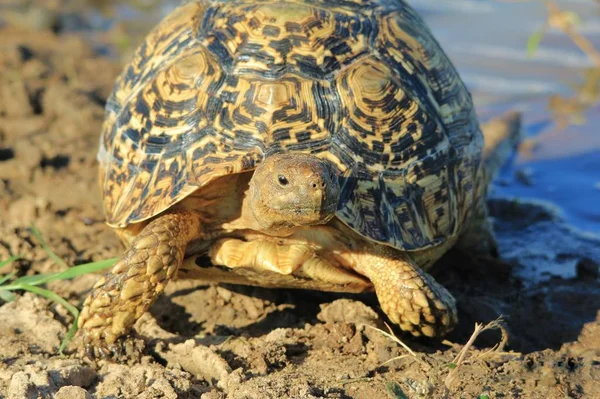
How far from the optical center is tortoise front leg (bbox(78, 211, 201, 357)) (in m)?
3.55

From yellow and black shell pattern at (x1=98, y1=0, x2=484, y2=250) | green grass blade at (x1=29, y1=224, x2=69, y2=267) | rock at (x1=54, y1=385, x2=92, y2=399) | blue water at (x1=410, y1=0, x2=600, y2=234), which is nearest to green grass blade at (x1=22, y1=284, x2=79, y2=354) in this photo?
green grass blade at (x1=29, y1=224, x2=69, y2=267)

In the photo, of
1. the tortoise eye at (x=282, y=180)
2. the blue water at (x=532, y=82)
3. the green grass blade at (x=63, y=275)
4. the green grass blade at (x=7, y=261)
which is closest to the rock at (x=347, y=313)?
the tortoise eye at (x=282, y=180)

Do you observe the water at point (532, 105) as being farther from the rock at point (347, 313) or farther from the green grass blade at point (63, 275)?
the green grass blade at point (63, 275)

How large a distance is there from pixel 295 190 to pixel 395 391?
905mm

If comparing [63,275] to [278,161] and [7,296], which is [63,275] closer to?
[7,296]

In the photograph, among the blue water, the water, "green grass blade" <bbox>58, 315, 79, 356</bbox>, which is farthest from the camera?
the blue water

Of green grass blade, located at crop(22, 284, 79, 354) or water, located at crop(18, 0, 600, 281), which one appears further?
water, located at crop(18, 0, 600, 281)

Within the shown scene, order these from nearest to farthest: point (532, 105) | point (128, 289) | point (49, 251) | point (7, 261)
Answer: point (128, 289), point (7, 261), point (49, 251), point (532, 105)

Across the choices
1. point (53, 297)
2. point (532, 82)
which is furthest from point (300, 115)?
point (532, 82)

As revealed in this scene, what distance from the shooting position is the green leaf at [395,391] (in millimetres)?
3009

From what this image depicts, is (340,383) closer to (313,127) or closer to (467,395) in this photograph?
(467,395)

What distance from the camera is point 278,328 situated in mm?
3793

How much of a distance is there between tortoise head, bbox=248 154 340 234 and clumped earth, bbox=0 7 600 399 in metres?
0.63

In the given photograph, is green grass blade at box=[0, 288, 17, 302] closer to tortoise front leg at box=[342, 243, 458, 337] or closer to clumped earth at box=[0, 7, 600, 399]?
clumped earth at box=[0, 7, 600, 399]
